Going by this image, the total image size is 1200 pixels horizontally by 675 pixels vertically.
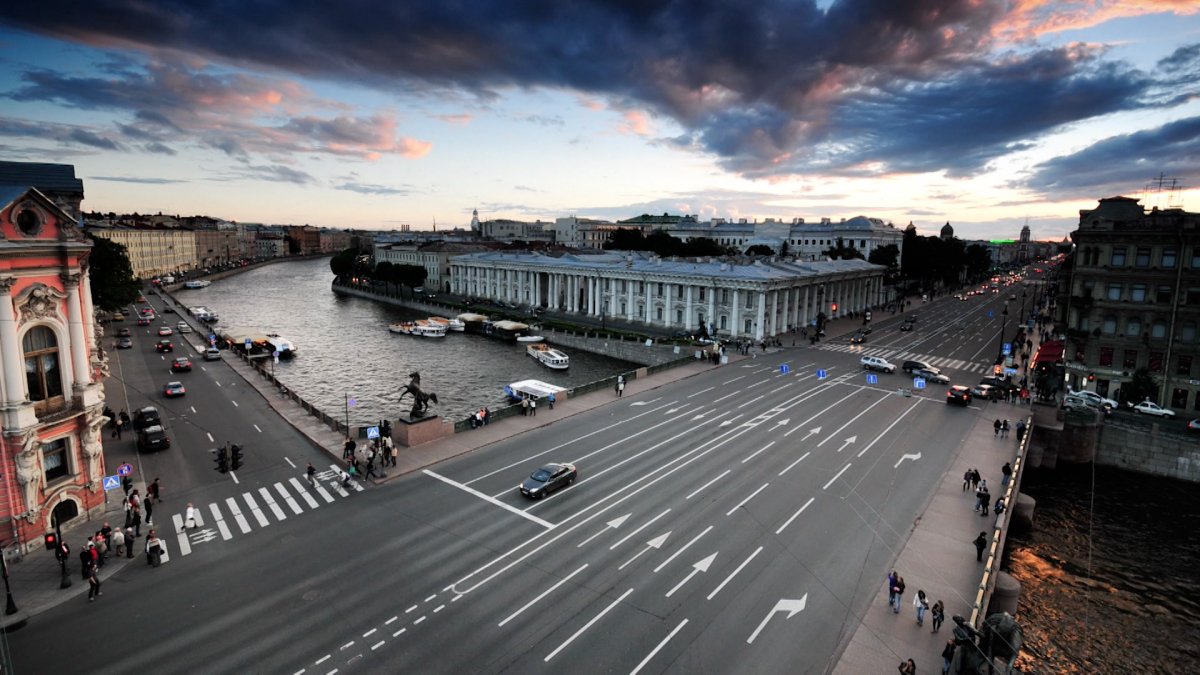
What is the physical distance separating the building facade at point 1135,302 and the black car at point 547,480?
4933cm

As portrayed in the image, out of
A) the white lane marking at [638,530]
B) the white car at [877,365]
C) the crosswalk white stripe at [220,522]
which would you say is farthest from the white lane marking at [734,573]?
the white car at [877,365]

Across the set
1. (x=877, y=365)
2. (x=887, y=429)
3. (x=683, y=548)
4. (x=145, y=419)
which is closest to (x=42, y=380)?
(x=145, y=419)

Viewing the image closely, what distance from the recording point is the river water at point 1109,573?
2370cm

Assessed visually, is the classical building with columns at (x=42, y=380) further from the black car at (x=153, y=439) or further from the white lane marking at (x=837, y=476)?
the white lane marking at (x=837, y=476)

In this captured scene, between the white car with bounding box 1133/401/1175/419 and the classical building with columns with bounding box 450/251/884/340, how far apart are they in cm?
3762

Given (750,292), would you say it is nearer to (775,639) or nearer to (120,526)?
(775,639)

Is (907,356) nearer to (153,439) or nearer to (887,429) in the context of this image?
(887,429)

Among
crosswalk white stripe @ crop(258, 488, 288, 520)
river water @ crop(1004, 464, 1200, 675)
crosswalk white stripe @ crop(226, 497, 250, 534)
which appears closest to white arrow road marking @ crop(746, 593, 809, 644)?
river water @ crop(1004, 464, 1200, 675)

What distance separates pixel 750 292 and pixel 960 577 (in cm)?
5710

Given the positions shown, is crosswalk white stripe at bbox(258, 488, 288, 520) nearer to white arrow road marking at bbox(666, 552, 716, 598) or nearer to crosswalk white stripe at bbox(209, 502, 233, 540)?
crosswalk white stripe at bbox(209, 502, 233, 540)

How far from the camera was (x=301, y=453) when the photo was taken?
35.2m

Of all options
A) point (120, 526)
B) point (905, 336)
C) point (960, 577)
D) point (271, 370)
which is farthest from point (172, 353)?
point (905, 336)

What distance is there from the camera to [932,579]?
22.2m

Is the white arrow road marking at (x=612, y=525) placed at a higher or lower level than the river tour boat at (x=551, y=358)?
higher
